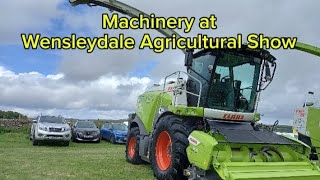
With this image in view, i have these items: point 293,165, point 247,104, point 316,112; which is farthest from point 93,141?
point 293,165

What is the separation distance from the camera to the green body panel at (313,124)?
1459 centimetres

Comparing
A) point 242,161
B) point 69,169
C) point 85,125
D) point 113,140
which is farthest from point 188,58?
point 85,125

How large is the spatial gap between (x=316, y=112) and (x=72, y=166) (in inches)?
349

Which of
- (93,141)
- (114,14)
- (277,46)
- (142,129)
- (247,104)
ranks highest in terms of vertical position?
(114,14)

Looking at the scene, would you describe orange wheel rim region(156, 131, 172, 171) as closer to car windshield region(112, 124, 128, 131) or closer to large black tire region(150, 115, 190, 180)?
large black tire region(150, 115, 190, 180)

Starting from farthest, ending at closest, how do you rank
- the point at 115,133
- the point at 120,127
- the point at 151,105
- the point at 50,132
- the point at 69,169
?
the point at 120,127, the point at 115,133, the point at 50,132, the point at 151,105, the point at 69,169

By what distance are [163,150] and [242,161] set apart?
6.95ft

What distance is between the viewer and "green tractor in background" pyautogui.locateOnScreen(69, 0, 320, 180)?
26.7ft

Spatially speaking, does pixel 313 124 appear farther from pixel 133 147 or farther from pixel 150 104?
pixel 133 147

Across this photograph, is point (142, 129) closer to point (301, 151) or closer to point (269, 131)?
point (269, 131)

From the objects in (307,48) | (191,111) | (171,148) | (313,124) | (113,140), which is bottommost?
(113,140)

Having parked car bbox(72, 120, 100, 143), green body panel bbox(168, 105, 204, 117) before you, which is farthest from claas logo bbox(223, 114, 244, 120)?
parked car bbox(72, 120, 100, 143)

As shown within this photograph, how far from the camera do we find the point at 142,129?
12.5m

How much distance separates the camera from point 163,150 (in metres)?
9.95
